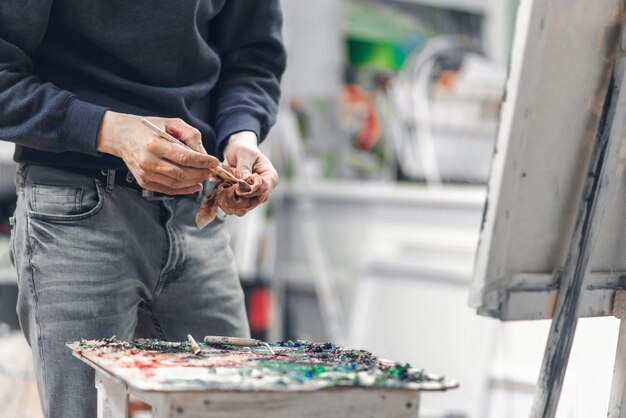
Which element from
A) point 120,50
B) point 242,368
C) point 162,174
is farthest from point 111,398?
point 120,50

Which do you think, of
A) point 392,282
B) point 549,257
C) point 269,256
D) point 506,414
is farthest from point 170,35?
point 269,256

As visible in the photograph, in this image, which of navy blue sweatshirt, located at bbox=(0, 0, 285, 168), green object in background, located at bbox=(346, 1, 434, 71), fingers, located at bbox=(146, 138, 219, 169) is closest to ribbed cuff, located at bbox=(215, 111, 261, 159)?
navy blue sweatshirt, located at bbox=(0, 0, 285, 168)

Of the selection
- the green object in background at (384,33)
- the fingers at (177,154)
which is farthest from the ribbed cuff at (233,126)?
the green object in background at (384,33)

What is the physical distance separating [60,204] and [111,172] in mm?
82

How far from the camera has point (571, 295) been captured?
1.12 meters

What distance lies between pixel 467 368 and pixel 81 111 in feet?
7.17

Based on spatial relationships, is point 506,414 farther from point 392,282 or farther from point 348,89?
point 348,89

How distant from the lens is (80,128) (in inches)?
45.4

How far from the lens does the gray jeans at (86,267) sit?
1.18 metres

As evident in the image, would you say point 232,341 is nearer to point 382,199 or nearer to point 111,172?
point 111,172

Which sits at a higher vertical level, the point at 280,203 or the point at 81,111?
the point at 81,111

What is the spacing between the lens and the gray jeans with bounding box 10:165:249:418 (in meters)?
1.18

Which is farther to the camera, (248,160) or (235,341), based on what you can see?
(248,160)

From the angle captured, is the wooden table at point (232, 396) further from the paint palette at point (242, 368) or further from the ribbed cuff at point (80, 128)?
the ribbed cuff at point (80, 128)
